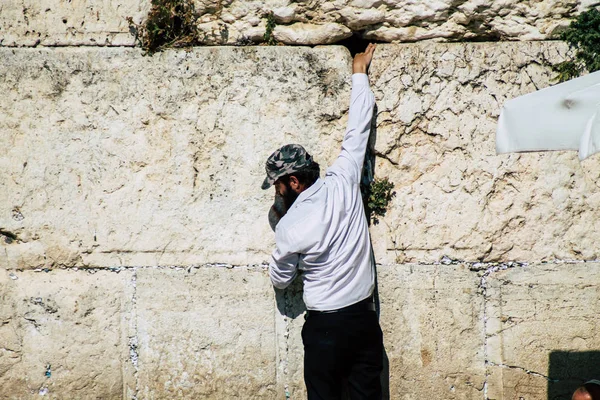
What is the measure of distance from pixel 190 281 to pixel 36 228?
100 cm

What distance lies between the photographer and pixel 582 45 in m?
3.74

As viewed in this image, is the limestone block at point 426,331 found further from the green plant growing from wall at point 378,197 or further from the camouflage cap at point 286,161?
the camouflage cap at point 286,161

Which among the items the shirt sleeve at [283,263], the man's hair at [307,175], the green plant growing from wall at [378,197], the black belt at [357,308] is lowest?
the black belt at [357,308]

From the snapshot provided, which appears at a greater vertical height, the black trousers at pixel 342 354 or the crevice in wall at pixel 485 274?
the crevice in wall at pixel 485 274

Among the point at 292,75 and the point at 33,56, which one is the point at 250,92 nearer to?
the point at 292,75

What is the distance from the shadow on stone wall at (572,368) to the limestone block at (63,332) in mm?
2617

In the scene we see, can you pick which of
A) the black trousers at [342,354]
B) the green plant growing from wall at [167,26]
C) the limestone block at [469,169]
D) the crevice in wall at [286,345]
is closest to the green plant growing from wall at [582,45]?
the limestone block at [469,169]

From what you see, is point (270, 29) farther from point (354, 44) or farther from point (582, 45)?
point (582, 45)

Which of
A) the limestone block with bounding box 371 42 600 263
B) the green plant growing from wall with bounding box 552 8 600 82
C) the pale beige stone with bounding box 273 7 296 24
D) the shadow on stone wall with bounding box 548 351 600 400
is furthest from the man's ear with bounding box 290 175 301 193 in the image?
the shadow on stone wall with bounding box 548 351 600 400

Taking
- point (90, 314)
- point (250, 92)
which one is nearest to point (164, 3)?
point (250, 92)

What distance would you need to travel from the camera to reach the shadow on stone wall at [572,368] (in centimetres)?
383

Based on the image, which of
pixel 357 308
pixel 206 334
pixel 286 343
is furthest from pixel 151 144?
pixel 357 308

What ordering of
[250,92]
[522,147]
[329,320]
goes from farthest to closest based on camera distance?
[250,92], [329,320], [522,147]

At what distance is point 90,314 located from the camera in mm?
3848
